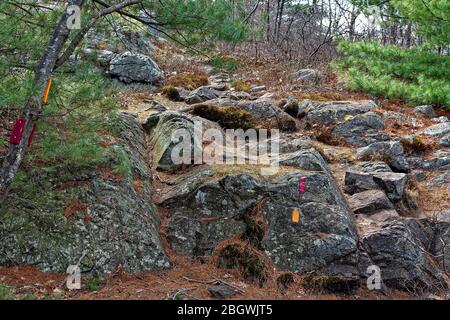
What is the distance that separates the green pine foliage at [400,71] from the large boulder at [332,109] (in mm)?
655

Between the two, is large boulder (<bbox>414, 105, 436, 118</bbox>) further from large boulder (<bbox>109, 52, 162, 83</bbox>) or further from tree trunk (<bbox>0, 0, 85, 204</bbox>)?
tree trunk (<bbox>0, 0, 85, 204</bbox>)

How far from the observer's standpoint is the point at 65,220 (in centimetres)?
481

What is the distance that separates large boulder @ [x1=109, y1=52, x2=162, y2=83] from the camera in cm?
1253

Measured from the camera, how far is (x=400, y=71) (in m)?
9.95

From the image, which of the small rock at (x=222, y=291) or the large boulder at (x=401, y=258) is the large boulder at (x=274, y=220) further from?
the small rock at (x=222, y=291)

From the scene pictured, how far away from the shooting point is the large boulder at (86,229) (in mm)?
4570

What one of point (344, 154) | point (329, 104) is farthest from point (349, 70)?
point (344, 154)

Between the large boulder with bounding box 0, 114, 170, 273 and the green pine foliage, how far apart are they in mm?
6949

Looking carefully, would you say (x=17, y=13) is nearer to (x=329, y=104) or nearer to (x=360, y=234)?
(x=360, y=234)

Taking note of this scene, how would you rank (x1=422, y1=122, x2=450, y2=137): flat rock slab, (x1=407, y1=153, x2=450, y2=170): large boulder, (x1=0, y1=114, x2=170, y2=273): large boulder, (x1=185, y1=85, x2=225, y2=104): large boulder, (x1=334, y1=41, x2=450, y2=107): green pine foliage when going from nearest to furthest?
(x1=0, y1=114, x2=170, y2=273): large boulder → (x1=407, y1=153, x2=450, y2=170): large boulder → (x1=422, y1=122, x2=450, y2=137): flat rock slab → (x1=334, y1=41, x2=450, y2=107): green pine foliage → (x1=185, y1=85, x2=225, y2=104): large boulder

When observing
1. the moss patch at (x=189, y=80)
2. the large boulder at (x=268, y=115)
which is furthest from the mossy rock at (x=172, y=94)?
the large boulder at (x=268, y=115)

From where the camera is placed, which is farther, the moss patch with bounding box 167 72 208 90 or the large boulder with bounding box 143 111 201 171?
the moss patch with bounding box 167 72 208 90

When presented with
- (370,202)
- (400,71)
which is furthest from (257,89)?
(370,202)

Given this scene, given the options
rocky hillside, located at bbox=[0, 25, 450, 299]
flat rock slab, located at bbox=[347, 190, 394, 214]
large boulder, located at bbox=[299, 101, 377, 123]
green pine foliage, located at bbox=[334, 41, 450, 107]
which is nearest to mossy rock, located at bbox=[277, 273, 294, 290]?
rocky hillside, located at bbox=[0, 25, 450, 299]
